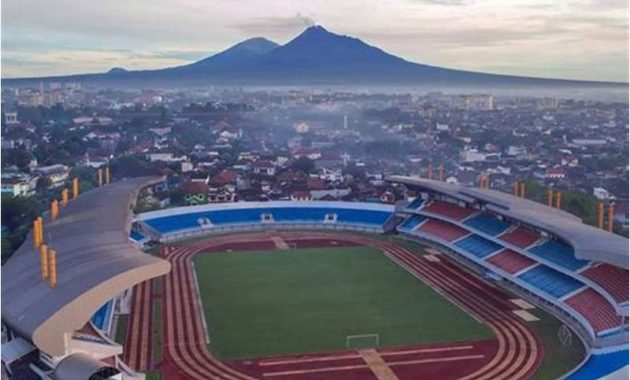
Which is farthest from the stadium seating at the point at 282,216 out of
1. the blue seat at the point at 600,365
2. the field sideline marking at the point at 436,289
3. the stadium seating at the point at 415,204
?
the blue seat at the point at 600,365

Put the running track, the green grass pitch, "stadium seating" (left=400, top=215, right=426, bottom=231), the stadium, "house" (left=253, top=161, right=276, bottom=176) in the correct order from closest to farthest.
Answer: the stadium, the running track, the green grass pitch, "stadium seating" (left=400, top=215, right=426, bottom=231), "house" (left=253, top=161, right=276, bottom=176)

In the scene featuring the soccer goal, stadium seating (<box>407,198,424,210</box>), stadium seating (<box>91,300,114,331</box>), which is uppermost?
stadium seating (<box>407,198,424,210</box>)

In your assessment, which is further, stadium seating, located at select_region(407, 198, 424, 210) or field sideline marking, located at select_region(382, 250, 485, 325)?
stadium seating, located at select_region(407, 198, 424, 210)

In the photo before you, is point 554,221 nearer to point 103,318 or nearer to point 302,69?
point 103,318

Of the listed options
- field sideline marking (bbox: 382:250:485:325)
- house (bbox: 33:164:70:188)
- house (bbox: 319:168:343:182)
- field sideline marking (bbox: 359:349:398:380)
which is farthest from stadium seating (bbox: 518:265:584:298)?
house (bbox: 33:164:70:188)

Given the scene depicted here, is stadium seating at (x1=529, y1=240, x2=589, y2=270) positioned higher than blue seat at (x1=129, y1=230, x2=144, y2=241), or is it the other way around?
stadium seating at (x1=529, y1=240, x2=589, y2=270)

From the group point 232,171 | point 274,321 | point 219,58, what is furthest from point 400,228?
point 219,58

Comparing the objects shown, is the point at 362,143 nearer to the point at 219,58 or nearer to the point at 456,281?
the point at 456,281

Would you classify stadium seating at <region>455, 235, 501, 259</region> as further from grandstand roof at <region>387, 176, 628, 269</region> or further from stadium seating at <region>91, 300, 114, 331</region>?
stadium seating at <region>91, 300, 114, 331</region>
